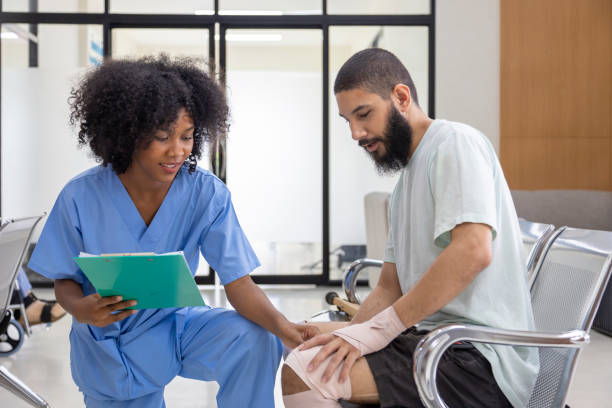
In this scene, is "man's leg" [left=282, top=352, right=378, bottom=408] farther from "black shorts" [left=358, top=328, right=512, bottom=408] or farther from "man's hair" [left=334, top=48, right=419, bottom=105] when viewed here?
"man's hair" [left=334, top=48, right=419, bottom=105]

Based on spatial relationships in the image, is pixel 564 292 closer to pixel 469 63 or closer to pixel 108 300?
pixel 108 300

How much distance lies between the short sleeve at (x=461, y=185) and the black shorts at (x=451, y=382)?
24cm

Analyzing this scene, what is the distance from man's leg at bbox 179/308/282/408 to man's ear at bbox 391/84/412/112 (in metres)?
0.64

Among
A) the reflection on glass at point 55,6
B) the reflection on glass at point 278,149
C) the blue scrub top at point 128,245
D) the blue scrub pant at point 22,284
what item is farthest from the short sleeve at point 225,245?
the reflection on glass at point 55,6

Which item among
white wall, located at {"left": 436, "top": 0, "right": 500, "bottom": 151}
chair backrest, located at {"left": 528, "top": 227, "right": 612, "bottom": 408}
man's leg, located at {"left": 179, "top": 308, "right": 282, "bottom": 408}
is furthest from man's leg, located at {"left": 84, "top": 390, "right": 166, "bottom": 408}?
→ white wall, located at {"left": 436, "top": 0, "right": 500, "bottom": 151}

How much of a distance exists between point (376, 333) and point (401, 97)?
20.7 inches

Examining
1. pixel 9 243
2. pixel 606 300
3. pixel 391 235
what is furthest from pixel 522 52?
pixel 9 243

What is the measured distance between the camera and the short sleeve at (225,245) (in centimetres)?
149

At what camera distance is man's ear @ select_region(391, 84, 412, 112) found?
1.29 m

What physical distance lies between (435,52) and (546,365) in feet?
13.8

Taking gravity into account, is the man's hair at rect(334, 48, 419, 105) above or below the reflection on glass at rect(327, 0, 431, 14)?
below

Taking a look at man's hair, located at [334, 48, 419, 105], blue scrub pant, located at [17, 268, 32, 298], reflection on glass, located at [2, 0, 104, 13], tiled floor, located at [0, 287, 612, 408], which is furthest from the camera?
reflection on glass, located at [2, 0, 104, 13]

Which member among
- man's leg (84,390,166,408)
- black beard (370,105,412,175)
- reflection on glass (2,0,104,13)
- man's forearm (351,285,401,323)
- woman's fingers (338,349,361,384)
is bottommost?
man's leg (84,390,166,408)

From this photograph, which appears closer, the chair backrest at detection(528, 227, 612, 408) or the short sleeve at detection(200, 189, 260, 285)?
the chair backrest at detection(528, 227, 612, 408)
